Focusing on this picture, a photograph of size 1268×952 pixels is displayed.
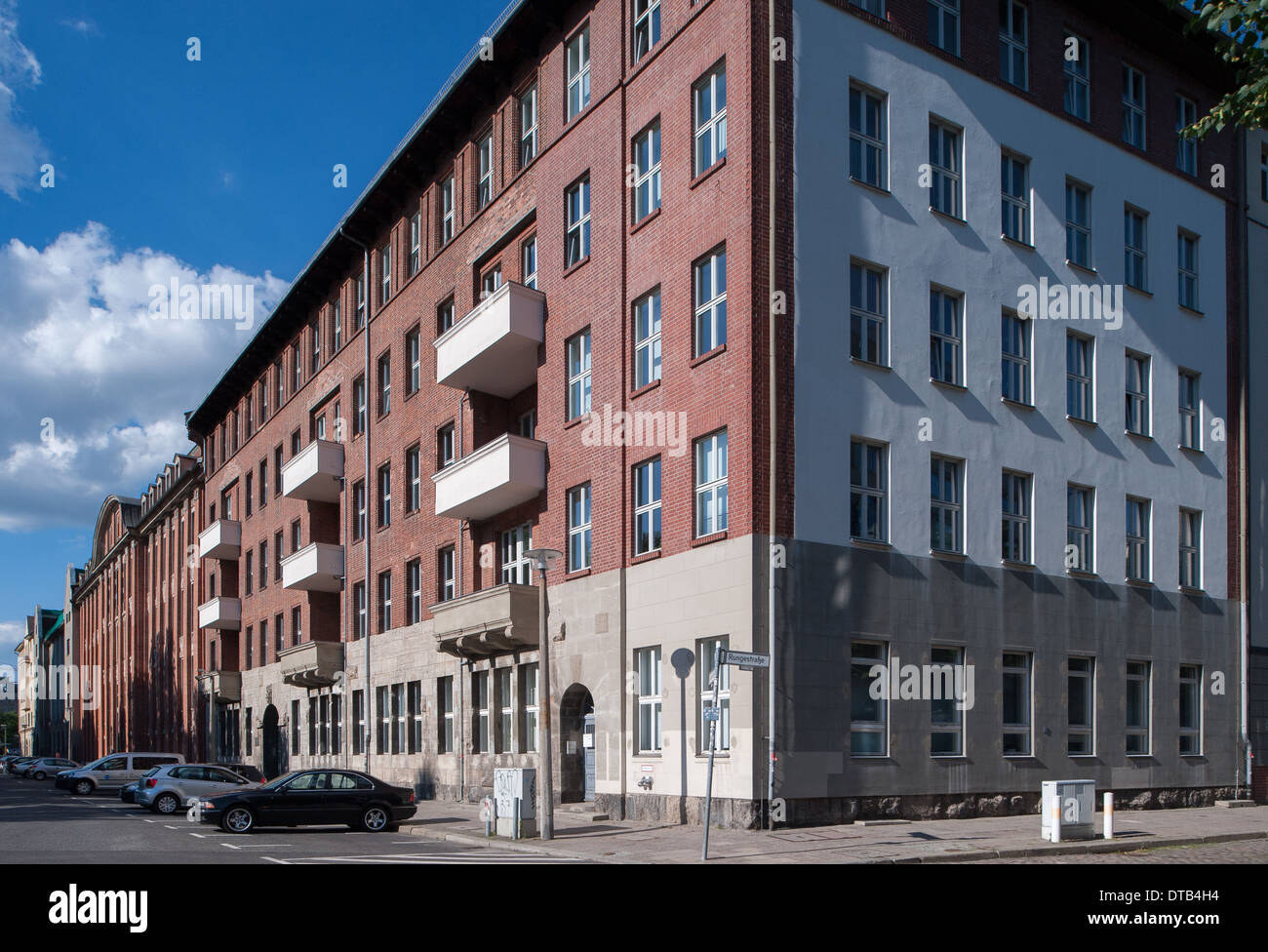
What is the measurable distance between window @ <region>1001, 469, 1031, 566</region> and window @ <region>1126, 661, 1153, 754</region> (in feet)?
14.6

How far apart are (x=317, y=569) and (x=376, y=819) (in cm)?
1935

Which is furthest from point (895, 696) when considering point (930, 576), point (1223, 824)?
point (1223, 824)

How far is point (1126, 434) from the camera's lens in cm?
2895

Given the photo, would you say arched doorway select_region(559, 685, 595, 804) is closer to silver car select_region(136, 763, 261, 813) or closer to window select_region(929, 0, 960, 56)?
silver car select_region(136, 763, 261, 813)


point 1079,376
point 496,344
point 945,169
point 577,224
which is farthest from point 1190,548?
point 496,344

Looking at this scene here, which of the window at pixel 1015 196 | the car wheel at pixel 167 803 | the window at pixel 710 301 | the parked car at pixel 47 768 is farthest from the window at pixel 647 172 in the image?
the parked car at pixel 47 768

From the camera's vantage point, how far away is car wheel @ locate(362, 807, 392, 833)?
2514 centimetres

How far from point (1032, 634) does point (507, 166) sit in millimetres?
17118

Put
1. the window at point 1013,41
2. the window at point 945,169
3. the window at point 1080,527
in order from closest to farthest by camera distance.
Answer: the window at point 945,169 → the window at point 1080,527 → the window at point 1013,41

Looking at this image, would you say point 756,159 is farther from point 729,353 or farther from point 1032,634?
point 1032,634

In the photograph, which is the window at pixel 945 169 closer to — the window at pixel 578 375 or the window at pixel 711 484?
the window at pixel 711 484

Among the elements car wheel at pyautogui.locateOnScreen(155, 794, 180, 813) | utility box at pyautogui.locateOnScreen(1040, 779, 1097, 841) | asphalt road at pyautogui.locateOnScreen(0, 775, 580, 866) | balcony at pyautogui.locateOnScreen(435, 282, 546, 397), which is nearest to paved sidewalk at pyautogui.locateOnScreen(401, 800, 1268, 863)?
utility box at pyautogui.locateOnScreen(1040, 779, 1097, 841)

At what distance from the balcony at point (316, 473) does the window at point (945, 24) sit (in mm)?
25361

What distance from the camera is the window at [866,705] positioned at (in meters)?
22.7
